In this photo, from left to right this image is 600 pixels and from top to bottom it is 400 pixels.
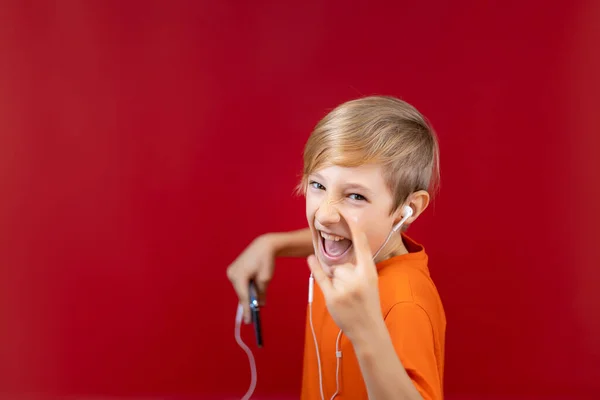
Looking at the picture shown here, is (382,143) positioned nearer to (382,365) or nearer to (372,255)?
(372,255)

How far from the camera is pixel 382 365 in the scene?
0.67 meters

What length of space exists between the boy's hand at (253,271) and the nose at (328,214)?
0.81 ft

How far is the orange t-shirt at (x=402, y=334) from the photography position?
0.73m

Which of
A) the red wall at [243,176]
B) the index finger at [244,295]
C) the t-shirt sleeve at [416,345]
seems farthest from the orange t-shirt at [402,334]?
the red wall at [243,176]

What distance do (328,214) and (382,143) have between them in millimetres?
125

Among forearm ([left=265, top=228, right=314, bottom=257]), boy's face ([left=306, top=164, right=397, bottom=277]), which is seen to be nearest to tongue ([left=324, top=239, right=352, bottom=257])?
boy's face ([left=306, top=164, right=397, bottom=277])

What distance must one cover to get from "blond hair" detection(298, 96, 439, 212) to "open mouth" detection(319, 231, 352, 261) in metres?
0.08

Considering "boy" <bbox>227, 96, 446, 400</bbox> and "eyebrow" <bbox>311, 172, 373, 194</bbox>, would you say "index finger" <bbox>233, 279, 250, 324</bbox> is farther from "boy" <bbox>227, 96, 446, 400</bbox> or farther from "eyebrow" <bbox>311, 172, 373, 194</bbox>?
"eyebrow" <bbox>311, 172, 373, 194</bbox>

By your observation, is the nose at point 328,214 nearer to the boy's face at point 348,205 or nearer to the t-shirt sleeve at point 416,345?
the boy's face at point 348,205

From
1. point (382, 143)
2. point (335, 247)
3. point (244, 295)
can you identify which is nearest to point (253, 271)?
point (244, 295)

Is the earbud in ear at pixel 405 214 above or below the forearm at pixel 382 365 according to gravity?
above

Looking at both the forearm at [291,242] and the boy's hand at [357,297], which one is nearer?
the boy's hand at [357,297]

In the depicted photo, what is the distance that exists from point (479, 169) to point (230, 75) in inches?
19.7

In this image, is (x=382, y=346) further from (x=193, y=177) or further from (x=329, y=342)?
(x=193, y=177)
